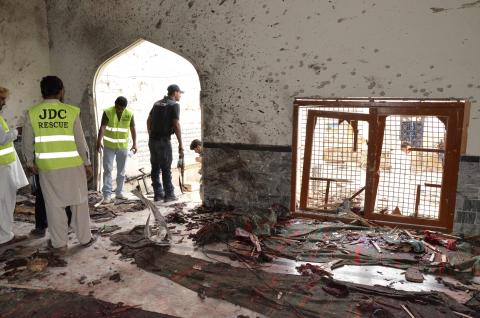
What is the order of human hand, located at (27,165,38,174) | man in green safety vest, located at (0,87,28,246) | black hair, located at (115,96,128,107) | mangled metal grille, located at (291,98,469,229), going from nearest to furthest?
1. human hand, located at (27,165,38,174)
2. man in green safety vest, located at (0,87,28,246)
3. mangled metal grille, located at (291,98,469,229)
4. black hair, located at (115,96,128,107)

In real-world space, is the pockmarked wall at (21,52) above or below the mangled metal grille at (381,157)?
above

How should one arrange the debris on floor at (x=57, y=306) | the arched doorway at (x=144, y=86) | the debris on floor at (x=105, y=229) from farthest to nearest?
1. the arched doorway at (x=144, y=86)
2. the debris on floor at (x=105, y=229)
3. the debris on floor at (x=57, y=306)

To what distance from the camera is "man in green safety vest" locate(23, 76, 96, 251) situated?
13.1ft

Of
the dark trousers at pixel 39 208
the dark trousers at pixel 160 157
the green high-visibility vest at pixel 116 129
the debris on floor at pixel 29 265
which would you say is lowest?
the debris on floor at pixel 29 265

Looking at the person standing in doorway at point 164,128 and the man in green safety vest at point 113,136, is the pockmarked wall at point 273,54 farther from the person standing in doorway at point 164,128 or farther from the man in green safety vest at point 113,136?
the man in green safety vest at point 113,136

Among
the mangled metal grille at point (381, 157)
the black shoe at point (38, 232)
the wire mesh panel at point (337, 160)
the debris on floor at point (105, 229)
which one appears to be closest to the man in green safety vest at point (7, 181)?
the black shoe at point (38, 232)

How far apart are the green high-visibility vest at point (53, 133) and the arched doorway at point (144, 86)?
2.69m

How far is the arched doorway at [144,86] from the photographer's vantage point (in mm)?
7648

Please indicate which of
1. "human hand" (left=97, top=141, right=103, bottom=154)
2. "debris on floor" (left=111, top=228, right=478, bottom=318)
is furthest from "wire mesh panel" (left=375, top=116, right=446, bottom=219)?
"human hand" (left=97, top=141, right=103, bottom=154)

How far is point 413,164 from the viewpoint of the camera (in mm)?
4836

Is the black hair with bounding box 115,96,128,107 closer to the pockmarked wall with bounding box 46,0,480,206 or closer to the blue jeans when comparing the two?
the blue jeans

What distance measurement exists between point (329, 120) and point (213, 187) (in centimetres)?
217

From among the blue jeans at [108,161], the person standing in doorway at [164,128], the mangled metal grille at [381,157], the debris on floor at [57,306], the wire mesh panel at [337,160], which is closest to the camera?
the debris on floor at [57,306]

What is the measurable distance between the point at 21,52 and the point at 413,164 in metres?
6.81
